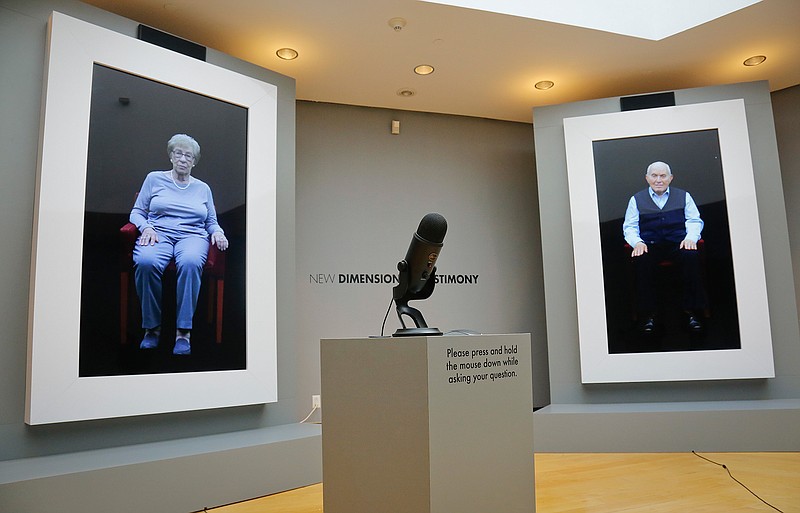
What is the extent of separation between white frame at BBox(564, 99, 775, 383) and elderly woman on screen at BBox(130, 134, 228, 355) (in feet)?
10.3

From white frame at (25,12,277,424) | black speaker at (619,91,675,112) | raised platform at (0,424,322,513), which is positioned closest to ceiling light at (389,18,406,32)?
white frame at (25,12,277,424)

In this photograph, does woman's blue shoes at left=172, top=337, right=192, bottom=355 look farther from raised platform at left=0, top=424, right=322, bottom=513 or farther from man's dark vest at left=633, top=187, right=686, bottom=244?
man's dark vest at left=633, top=187, right=686, bottom=244

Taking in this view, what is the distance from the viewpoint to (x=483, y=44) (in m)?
4.92

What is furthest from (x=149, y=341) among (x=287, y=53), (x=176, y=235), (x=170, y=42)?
(x=287, y=53)

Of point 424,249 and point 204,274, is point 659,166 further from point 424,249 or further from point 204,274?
point 204,274

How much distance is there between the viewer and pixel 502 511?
2367 millimetres

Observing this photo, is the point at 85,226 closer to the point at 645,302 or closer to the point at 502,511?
the point at 502,511

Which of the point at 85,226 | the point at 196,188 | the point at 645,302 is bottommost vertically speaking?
the point at 645,302

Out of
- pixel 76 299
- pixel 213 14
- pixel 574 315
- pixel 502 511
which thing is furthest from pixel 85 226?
pixel 574 315

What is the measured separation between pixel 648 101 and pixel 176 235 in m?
4.22

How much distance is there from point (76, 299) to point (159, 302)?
0.51 m

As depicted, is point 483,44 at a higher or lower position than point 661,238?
higher

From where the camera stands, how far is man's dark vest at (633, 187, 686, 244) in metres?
5.28

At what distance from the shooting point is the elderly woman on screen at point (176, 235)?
3811mm
